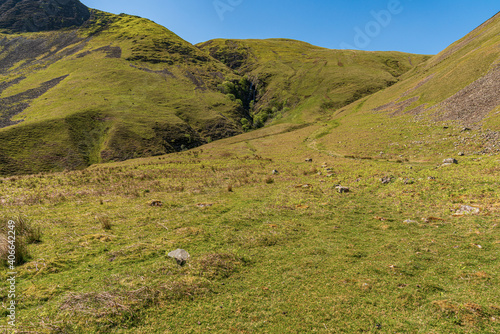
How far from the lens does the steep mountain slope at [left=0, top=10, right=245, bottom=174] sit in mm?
76363

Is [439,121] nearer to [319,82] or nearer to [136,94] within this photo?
[319,82]

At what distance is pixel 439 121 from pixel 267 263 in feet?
181

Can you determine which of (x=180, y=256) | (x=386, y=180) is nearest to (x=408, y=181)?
(x=386, y=180)

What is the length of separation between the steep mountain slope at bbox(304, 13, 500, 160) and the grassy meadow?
59.1 feet

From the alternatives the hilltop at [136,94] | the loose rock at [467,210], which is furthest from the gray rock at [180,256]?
the hilltop at [136,94]

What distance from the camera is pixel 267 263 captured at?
37.1ft

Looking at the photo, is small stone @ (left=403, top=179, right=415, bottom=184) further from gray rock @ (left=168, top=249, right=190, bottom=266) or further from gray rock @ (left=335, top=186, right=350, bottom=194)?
gray rock @ (left=168, top=249, right=190, bottom=266)

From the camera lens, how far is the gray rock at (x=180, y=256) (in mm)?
10523

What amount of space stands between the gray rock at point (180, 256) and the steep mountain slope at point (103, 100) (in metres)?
79.8

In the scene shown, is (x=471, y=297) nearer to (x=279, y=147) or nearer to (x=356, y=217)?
(x=356, y=217)

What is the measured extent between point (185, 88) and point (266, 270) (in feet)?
485

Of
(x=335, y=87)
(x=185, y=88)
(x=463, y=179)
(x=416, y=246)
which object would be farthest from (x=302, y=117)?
(x=416, y=246)

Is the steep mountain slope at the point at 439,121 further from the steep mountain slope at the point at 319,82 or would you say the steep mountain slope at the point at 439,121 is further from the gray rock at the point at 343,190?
the steep mountain slope at the point at 319,82

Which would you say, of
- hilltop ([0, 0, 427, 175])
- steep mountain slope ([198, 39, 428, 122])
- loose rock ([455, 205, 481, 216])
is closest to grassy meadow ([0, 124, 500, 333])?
loose rock ([455, 205, 481, 216])
